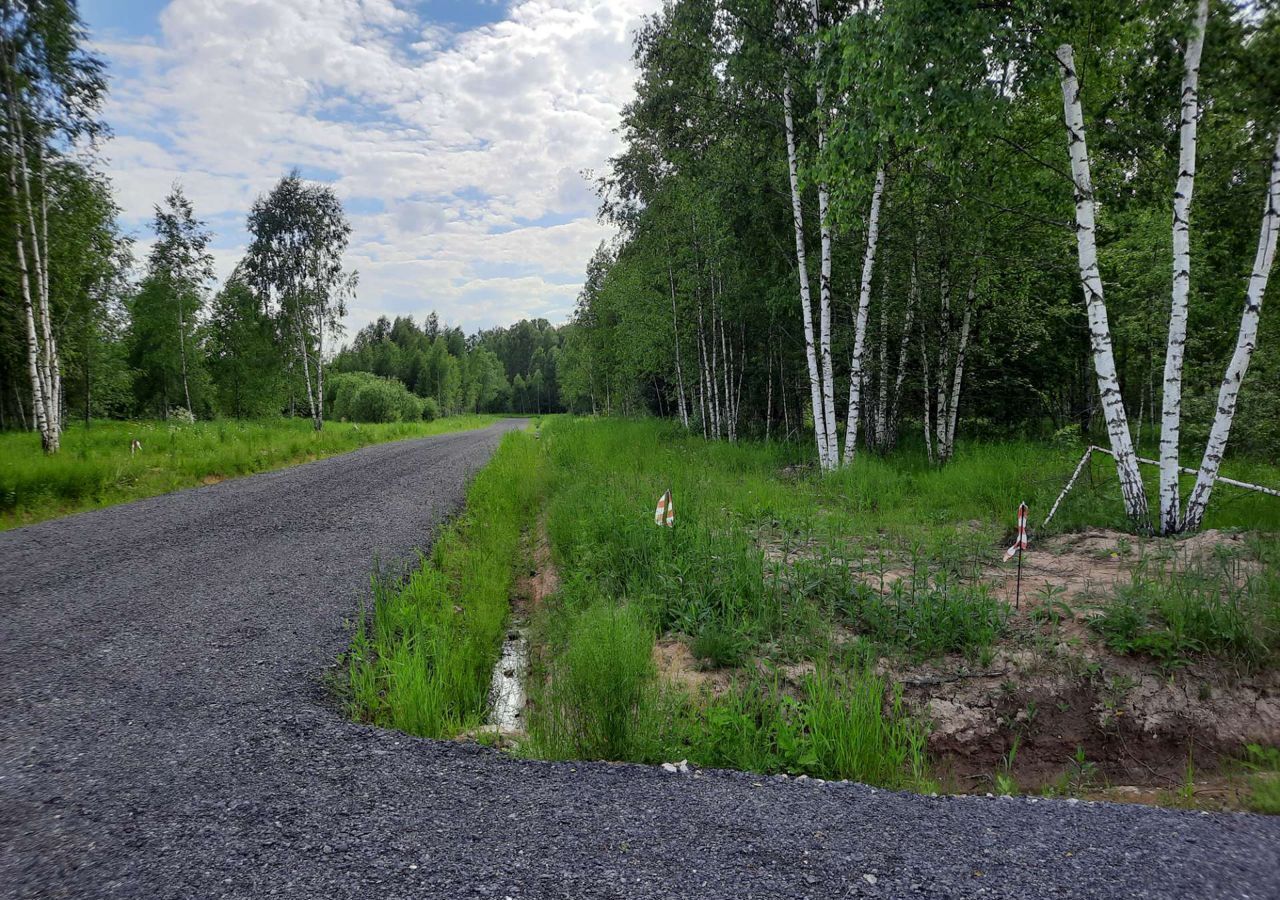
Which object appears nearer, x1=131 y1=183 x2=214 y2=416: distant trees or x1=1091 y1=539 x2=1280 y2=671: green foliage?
x1=1091 y1=539 x2=1280 y2=671: green foliage

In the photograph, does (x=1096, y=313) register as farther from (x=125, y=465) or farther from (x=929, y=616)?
(x=125, y=465)

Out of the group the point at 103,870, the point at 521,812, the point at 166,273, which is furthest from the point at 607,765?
the point at 166,273

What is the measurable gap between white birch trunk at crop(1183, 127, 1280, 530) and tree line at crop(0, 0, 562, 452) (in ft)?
68.0

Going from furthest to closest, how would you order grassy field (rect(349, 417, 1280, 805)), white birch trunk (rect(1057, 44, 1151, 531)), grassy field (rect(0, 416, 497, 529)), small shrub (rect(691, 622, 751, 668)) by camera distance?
grassy field (rect(0, 416, 497, 529)), white birch trunk (rect(1057, 44, 1151, 531)), small shrub (rect(691, 622, 751, 668)), grassy field (rect(349, 417, 1280, 805))

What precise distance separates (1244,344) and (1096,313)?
1360mm

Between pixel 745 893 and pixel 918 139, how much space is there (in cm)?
923

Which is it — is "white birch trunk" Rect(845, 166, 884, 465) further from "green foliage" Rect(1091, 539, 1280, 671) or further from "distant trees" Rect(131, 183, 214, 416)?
"distant trees" Rect(131, 183, 214, 416)

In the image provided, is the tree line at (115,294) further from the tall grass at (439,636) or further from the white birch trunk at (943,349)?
the white birch trunk at (943,349)

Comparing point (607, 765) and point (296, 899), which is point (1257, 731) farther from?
point (296, 899)

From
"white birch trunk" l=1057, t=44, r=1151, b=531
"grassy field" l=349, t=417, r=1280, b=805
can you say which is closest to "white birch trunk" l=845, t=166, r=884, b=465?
"grassy field" l=349, t=417, r=1280, b=805

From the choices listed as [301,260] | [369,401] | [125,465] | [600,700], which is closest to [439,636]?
[600,700]

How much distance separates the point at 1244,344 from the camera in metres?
6.41

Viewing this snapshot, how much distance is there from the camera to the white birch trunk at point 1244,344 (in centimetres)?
627

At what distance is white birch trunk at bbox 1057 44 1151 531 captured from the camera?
23.2 ft
